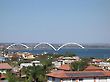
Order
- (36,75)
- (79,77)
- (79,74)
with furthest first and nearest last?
(36,75) → (79,74) → (79,77)

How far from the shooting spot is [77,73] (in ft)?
57.5

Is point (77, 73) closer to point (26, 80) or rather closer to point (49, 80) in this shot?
point (49, 80)

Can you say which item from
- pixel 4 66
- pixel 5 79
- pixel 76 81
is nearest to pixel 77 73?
pixel 76 81

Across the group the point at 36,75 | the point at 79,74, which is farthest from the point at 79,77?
the point at 36,75

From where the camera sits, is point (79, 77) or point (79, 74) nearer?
point (79, 77)

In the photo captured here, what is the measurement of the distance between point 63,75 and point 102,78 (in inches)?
85.8

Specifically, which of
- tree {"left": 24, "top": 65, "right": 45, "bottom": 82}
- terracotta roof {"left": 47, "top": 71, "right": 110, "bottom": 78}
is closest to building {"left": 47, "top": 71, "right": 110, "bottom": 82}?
terracotta roof {"left": 47, "top": 71, "right": 110, "bottom": 78}

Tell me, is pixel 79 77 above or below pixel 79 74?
below

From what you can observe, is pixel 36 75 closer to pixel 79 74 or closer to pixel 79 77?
pixel 79 74

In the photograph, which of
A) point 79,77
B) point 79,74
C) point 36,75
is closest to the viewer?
point 79,77

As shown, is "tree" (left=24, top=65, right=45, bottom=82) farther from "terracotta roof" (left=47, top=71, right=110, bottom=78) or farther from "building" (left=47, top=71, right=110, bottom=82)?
"terracotta roof" (left=47, top=71, right=110, bottom=78)

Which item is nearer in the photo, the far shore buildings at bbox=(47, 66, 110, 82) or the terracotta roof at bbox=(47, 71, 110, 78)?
the far shore buildings at bbox=(47, 66, 110, 82)

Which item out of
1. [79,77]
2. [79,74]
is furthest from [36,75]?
[79,77]

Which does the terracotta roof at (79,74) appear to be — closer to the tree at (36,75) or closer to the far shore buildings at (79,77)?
the far shore buildings at (79,77)
